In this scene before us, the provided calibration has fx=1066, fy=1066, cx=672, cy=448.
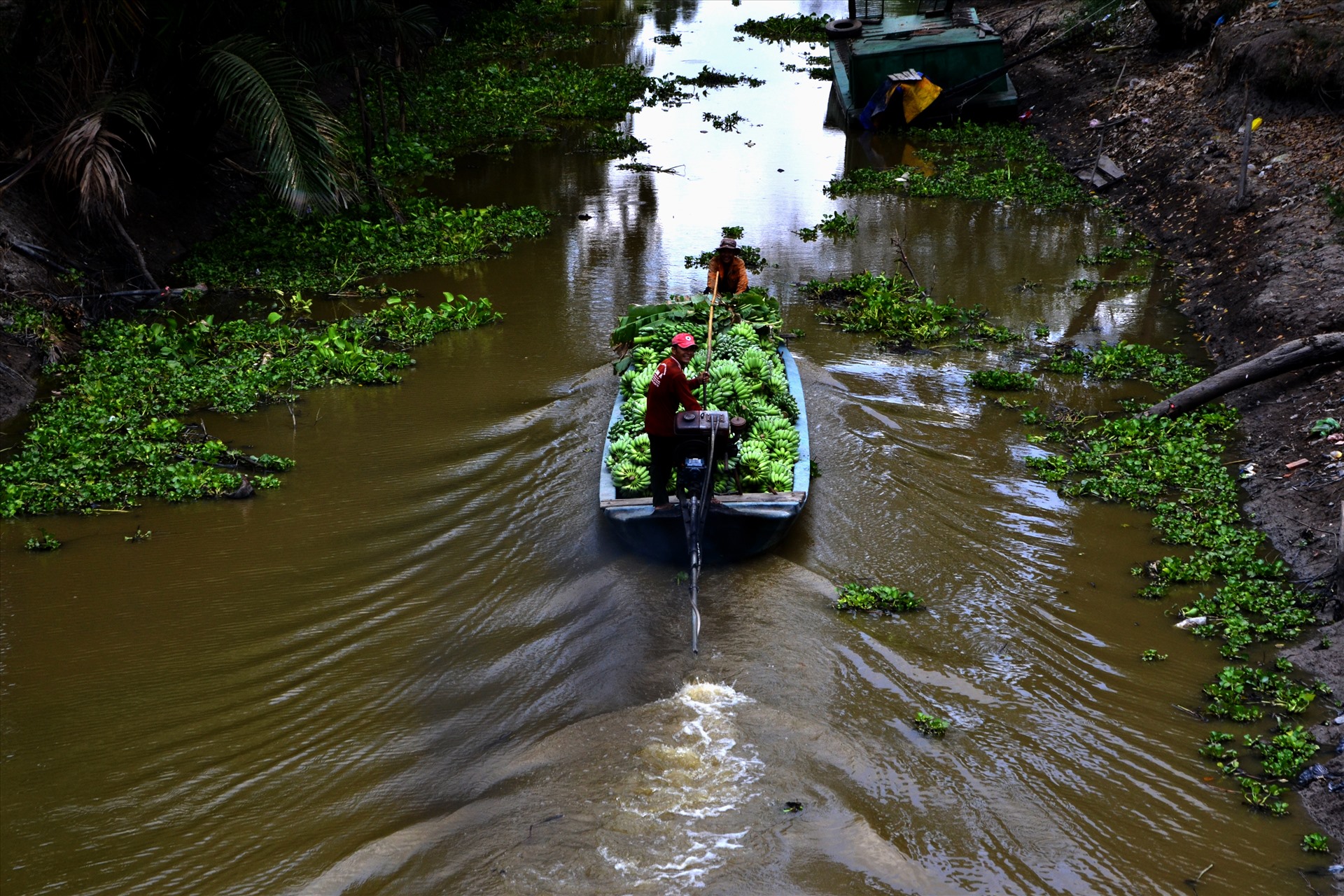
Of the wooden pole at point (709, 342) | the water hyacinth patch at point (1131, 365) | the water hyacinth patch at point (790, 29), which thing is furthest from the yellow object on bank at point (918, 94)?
the wooden pole at point (709, 342)

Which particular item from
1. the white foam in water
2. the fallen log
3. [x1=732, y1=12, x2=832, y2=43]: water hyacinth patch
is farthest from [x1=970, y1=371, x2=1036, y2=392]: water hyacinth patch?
[x1=732, y1=12, x2=832, y2=43]: water hyacinth patch

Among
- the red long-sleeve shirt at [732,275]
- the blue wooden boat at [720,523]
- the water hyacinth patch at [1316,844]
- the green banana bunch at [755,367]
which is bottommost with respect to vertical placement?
the water hyacinth patch at [1316,844]

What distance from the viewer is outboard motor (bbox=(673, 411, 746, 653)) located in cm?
687

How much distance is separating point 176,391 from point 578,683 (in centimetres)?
569

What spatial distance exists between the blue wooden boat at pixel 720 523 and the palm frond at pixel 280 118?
6124 mm

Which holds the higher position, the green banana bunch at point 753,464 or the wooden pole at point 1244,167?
the wooden pole at point 1244,167

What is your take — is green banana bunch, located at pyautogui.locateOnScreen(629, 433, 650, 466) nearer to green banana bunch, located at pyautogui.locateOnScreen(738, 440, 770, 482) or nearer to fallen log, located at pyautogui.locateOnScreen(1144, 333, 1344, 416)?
green banana bunch, located at pyautogui.locateOnScreen(738, 440, 770, 482)

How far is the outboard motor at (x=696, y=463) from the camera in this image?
687 centimetres

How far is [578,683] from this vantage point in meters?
6.40

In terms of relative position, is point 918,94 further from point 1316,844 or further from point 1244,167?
point 1316,844

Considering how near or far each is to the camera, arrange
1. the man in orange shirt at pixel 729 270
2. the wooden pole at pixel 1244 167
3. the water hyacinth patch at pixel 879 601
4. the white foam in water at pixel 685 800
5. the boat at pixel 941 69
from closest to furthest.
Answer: the white foam in water at pixel 685 800
the water hyacinth patch at pixel 879 601
the man in orange shirt at pixel 729 270
the wooden pole at pixel 1244 167
the boat at pixel 941 69

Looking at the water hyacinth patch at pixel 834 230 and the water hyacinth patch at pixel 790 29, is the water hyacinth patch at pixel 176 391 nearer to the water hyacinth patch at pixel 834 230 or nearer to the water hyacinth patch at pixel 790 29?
the water hyacinth patch at pixel 834 230

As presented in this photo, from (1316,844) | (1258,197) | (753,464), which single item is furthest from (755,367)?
(1258,197)

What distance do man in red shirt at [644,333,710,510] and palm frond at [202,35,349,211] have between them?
6178 millimetres
